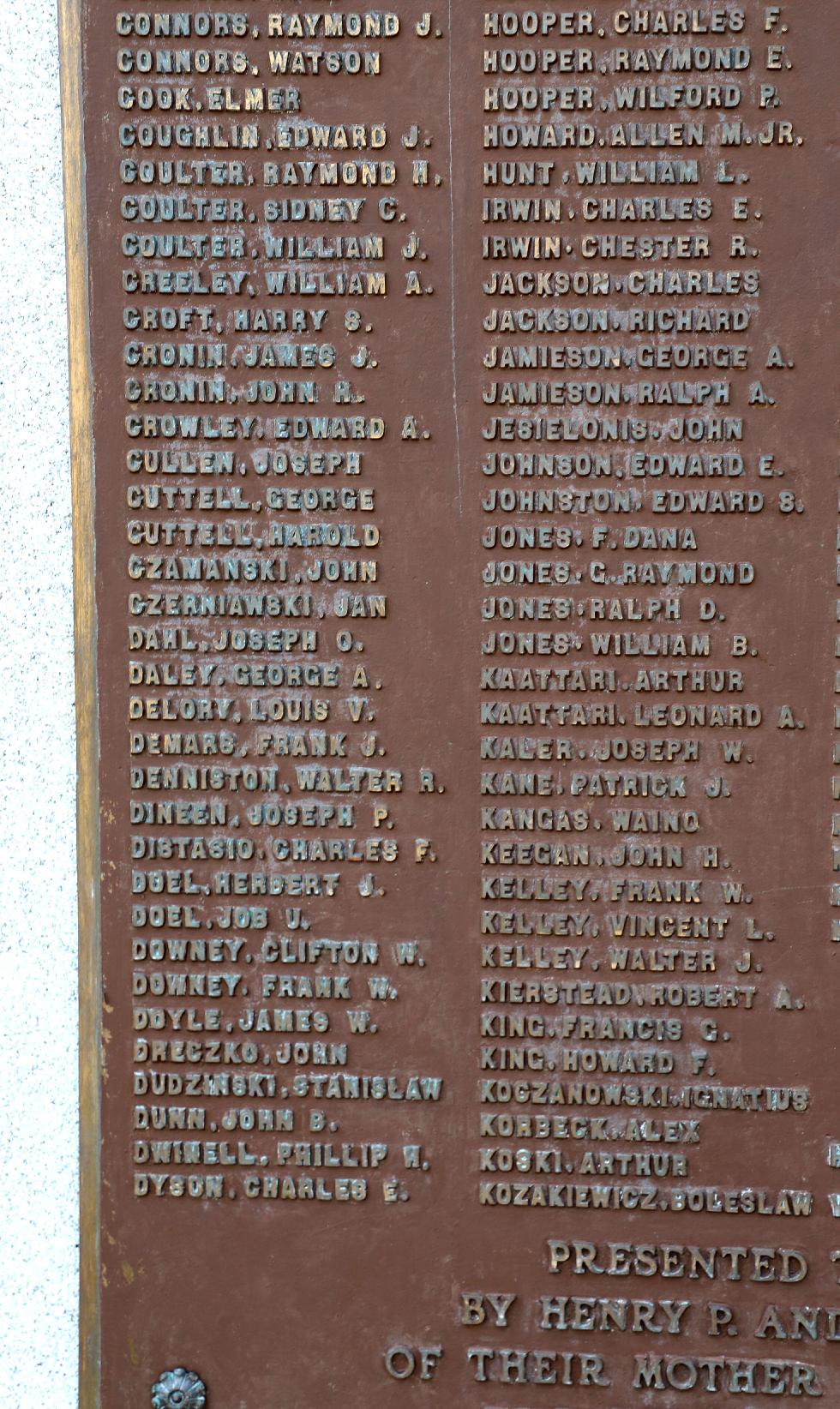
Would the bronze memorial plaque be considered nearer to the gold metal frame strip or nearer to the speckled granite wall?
the gold metal frame strip

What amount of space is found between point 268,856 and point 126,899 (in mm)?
413

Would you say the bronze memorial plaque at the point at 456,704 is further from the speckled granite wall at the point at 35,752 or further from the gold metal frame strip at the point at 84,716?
the speckled granite wall at the point at 35,752

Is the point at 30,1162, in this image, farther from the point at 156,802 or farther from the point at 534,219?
the point at 534,219

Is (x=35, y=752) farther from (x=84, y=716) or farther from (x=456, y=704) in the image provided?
(x=456, y=704)

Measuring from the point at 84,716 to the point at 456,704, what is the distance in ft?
3.30

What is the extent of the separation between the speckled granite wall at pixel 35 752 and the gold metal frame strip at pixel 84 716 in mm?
167

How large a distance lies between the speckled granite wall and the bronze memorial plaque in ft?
0.66

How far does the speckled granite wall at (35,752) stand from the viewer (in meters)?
2.95

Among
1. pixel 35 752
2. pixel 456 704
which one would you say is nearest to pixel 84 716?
pixel 35 752

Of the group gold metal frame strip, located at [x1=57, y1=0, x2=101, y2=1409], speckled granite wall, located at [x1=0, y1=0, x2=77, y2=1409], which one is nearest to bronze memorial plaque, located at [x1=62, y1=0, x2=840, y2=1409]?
gold metal frame strip, located at [x1=57, y1=0, x2=101, y2=1409]

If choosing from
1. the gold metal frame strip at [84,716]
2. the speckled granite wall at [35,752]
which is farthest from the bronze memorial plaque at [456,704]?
the speckled granite wall at [35,752]

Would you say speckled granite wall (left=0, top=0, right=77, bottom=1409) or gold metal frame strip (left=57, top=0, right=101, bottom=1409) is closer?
gold metal frame strip (left=57, top=0, right=101, bottom=1409)

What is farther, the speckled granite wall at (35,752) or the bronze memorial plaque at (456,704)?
the speckled granite wall at (35,752)

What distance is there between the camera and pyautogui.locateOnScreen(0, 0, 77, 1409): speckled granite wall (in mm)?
→ 2947
